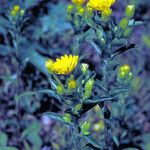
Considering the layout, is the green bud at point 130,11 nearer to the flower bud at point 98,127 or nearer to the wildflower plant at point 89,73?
the wildflower plant at point 89,73

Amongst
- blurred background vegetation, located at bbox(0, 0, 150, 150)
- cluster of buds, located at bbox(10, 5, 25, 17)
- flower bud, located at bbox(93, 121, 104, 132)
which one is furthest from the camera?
flower bud, located at bbox(93, 121, 104, 132)

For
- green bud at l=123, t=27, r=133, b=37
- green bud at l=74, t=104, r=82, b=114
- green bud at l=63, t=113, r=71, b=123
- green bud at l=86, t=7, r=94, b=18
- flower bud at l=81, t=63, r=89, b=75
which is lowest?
green bud at l=63, t=113, r=71, b=123

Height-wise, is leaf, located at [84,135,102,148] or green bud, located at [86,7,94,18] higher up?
green bud, located at [86,7,94,18]

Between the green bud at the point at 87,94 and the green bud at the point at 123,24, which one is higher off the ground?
the green bud at the point at 123,24

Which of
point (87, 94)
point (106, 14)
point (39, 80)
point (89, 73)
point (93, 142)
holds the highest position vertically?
point (39, 80)

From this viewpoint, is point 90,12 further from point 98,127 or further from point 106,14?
point 98,127

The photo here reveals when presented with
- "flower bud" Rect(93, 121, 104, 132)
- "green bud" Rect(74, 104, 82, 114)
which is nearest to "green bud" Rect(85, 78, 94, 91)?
"green bud" Rect(74, 104, 82, 114)

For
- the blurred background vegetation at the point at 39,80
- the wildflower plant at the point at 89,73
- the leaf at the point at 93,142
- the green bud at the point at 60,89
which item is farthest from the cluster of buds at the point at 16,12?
the leaf at the point at 93,142

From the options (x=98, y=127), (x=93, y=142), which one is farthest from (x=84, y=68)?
(x=98, y=127)

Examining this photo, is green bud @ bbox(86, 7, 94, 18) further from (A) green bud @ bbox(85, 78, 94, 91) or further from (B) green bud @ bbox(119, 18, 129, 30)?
(A) green bud @ bbox(85, 78, 94, 91)

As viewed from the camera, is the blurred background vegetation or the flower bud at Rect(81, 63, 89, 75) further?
the blurred background vegetation
